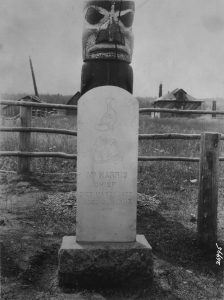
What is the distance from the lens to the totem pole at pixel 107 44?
14.1 feet

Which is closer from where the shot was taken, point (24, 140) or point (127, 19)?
point (127, 19)

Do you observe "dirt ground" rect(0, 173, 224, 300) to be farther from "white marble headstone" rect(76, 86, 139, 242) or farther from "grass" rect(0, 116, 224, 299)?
"white marble headstone" rect(76, 86, 139, 242)

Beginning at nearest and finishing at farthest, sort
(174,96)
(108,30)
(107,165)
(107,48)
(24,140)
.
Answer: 1. (107,165)
2. (107,48)
3. (108,30)
4. (24,140)
5. (174,96)

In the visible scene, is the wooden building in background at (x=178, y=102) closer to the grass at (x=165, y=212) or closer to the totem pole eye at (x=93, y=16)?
the grass at (x=165, y=212)

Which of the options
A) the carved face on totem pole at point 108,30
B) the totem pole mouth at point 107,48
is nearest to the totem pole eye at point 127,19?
the carved face on totem pole at point 108,30

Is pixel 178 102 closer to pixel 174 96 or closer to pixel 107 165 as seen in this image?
pixel 174 96

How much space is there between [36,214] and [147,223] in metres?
1.44

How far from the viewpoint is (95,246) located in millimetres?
3375

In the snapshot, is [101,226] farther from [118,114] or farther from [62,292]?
[118,114]

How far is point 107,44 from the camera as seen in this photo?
14.3 feet

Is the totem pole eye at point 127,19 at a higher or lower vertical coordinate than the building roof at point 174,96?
lower

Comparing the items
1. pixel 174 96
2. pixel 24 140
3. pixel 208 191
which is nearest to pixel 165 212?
pixel 208 191

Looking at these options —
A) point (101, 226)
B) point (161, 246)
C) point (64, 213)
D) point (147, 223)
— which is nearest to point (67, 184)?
point (64, 213)

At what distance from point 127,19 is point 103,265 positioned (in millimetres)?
2849
